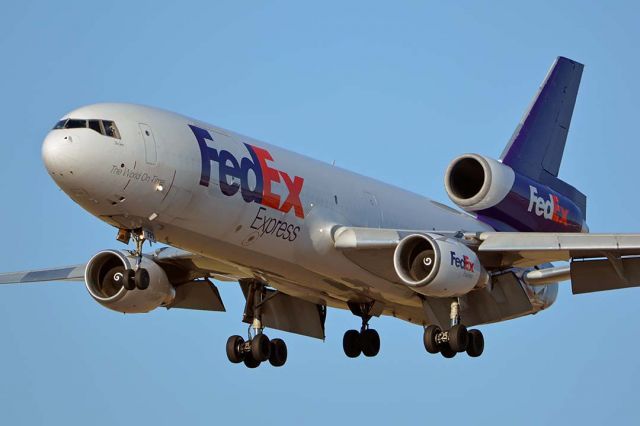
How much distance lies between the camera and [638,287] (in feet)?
117

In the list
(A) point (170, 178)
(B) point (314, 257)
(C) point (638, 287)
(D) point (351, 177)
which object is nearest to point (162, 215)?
(A) point (170, 178)

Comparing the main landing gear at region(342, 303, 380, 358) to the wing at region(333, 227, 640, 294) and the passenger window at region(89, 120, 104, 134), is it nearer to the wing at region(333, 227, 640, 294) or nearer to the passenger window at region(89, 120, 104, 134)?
the wing at region(333, 227, 640, 294)

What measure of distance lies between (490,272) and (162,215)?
9.52 meters

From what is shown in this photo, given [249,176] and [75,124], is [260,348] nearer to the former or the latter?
[249,176]

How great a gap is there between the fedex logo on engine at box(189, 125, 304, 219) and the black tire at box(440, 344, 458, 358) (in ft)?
16.4

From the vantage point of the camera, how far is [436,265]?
110 ft

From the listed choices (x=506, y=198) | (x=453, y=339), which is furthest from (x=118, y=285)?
(x=506, y=198)

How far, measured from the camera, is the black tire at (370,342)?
127 feet

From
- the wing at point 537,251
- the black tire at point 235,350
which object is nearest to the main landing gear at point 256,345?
the black tire at point 235,350

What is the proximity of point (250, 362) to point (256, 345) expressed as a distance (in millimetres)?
512

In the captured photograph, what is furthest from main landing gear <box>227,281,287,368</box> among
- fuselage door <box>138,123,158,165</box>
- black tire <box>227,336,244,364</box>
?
fuselage door <box>138,123,158,165</box>

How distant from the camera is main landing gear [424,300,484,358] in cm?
3500

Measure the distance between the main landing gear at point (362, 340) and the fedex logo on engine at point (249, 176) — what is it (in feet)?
17.7

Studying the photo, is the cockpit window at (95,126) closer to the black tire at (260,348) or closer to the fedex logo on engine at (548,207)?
the black tire at (260,348)
